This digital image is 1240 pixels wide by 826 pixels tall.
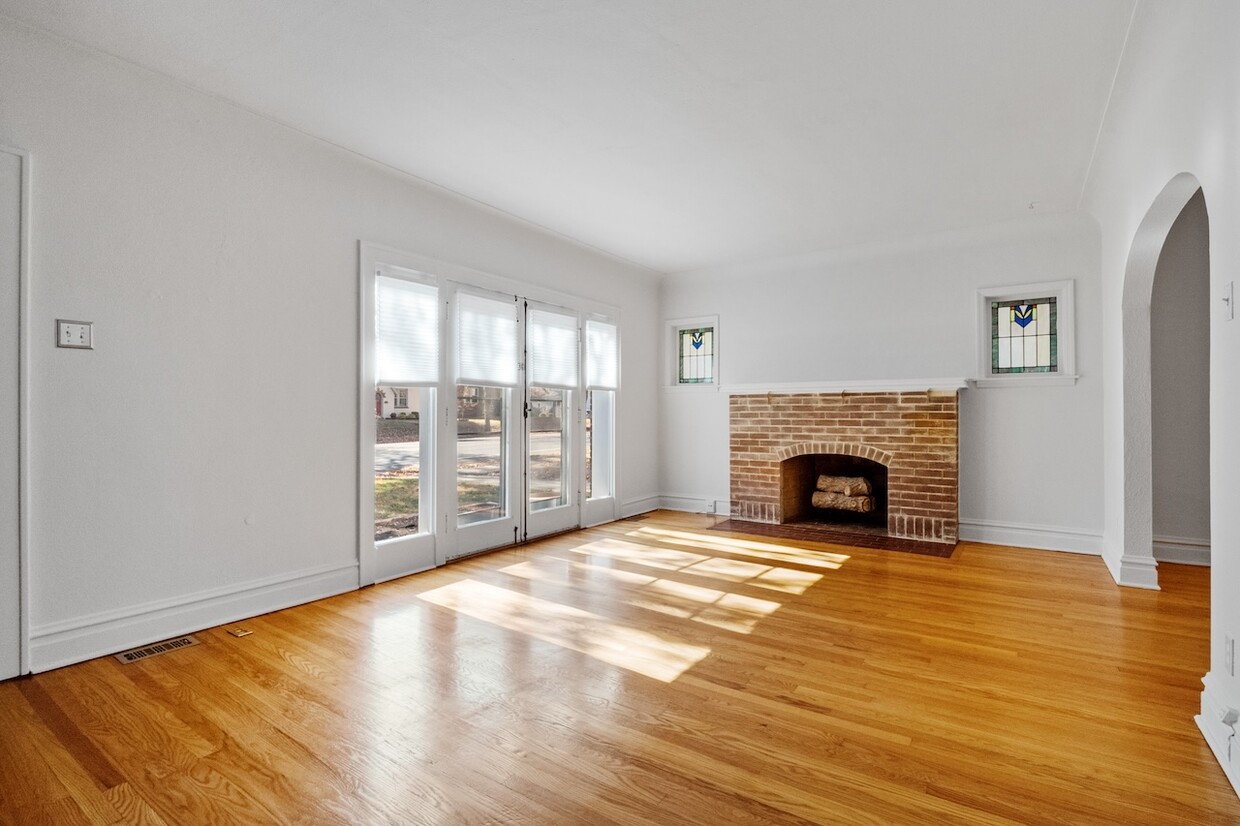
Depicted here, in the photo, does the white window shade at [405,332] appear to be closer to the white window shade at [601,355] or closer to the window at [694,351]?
the white window shade at [601,355]

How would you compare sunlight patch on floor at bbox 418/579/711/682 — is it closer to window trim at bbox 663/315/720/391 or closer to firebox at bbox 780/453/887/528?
firebox at bbox 780/453/887/528

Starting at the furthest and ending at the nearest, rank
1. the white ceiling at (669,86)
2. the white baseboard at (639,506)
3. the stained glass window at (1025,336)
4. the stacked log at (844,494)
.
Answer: the white baseboard at (639,506)
the stacked log at (844,494)
the stained glass window at (1025,336)
the white ceiling at (669,86)

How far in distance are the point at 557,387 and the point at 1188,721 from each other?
15.0 ft

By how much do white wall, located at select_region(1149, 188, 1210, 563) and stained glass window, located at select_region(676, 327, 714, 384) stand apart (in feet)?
12.5

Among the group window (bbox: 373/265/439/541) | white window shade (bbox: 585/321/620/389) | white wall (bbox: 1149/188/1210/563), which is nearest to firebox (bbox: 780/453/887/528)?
white window shade (bbox: 585/321/620/389)

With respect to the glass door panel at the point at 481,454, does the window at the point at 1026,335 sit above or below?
above

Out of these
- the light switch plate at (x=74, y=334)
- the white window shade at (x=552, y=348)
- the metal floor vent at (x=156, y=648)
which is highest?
the white window shade at (x=552, y=348)

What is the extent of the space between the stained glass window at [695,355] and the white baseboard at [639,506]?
4.62 ft

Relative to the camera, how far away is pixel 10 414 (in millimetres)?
2639

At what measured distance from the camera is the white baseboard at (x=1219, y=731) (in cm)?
187

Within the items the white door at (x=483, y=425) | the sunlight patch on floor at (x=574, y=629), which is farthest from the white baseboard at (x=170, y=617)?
the white door at (x=483, y=425)

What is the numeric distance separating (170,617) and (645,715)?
2.48 meters

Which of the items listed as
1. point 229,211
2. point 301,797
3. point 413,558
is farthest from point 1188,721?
point 229,211

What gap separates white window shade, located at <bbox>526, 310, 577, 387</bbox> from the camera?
5469 mm
